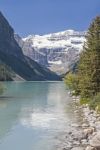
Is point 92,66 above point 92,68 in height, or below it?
above

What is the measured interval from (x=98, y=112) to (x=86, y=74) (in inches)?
704

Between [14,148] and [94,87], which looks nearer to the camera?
[14,148]

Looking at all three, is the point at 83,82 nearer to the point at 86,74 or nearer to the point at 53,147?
the point at 86,74

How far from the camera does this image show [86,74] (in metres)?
68.7

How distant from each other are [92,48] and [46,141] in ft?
118

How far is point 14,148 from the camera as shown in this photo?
33000 millimetres

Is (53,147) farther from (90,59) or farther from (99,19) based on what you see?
(99,19)

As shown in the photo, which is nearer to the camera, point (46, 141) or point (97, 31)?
point (46, 141)

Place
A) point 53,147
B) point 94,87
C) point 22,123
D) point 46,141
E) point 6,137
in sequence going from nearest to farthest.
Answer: point 53,147, point 46,141, point 6,137, point 22,123, point 94,87

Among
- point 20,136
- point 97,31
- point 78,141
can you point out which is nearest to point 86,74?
point 97,31

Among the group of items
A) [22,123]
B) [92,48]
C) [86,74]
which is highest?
[92,48]

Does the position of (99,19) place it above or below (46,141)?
above

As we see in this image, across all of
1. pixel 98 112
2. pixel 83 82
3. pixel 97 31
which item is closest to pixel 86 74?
pixel 83 82

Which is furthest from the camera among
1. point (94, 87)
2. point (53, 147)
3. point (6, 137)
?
point (94, 87)
